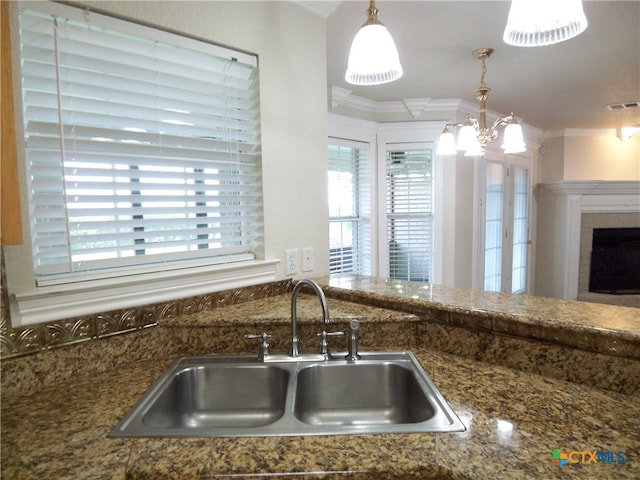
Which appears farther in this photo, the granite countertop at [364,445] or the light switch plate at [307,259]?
the light switch plate at [307,259]

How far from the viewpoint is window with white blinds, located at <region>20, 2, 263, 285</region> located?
1.10 metres

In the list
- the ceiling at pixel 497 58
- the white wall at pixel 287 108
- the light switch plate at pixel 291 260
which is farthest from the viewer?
the ceiling at pixel 497 58

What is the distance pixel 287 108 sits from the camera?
171cm

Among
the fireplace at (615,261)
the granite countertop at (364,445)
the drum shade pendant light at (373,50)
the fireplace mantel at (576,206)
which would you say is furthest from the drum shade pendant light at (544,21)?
the fireplace at (615,261)

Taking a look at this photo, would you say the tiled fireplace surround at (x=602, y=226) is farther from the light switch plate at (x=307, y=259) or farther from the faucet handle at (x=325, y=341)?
the faucet handle at (x=325, y=341)

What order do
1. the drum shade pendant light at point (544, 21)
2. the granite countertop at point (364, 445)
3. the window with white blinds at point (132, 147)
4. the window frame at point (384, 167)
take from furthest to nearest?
the window frame at point (384, 167)
the window with white blinds at point (132, 147)
the drum shade pendant light at point (544, 21)
the granite countertop at point (364, 445)

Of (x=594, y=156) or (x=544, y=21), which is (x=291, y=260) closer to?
(x=544, y=21)

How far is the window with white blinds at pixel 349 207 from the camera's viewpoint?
3.32 m

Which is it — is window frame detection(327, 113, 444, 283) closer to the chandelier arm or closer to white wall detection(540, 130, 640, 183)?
the chandelier arm

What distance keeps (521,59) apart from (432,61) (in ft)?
2.14

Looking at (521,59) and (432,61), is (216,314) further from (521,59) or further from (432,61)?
(521,59)

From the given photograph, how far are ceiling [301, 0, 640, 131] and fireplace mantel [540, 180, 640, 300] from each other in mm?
991

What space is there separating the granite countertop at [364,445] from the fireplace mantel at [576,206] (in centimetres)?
467

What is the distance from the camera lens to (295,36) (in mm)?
1721
